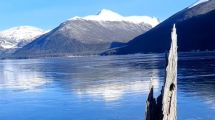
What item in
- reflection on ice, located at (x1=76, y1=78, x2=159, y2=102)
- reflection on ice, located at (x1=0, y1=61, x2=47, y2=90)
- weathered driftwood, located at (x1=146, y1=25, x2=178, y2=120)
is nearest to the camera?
weathered driftwood, located at (x1=146, y1=25, x2=178, y2=120)

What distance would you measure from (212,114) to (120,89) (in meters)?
26.6

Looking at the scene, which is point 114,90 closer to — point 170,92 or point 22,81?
point 22,81

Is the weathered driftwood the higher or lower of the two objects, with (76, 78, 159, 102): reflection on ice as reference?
higher

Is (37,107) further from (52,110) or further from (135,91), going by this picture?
(135,91)

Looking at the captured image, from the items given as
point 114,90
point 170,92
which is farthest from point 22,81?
point 170,92

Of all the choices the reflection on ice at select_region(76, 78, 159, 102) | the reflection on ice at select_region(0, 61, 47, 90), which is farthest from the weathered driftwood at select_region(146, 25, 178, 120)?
the reflection on ice at select_region(0, 61, 47, 90)

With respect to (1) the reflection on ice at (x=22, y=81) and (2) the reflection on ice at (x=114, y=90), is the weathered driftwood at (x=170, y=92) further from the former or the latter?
(1) the reflection on ice at (x=22, y=81)

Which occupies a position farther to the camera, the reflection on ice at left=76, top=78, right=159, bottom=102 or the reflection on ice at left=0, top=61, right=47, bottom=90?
the reflection on ice at left=0, top=61, right=47, bottom=90

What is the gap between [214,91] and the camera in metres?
60.1

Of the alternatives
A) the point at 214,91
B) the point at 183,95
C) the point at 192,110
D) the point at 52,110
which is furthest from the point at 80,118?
the point at 214,91

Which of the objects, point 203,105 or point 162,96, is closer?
point 162,96

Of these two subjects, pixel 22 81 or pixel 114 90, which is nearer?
pixel 114 90

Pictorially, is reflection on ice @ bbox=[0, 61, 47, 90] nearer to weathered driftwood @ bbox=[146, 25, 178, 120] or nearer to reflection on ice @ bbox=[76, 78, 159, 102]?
reflection on ice @ bbox=[76, 78, 159, 102]

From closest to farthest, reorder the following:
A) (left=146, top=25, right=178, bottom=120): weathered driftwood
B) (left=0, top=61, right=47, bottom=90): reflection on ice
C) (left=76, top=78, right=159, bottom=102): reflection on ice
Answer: (left=146, top=25, right=178, bottom=120): weathered driftwood < (left=76, top=78, right=159, bottom=102): reflection on ice < (left=0, top=61, right=47, bottom=90): reflection on ice
